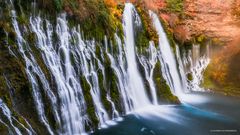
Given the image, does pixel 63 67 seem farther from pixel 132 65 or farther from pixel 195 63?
pixel 195 63

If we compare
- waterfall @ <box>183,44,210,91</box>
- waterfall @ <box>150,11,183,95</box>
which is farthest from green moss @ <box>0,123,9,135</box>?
waterfall @ <box>183,44,210,91</box>

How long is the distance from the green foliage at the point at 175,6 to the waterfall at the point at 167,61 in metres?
2.77

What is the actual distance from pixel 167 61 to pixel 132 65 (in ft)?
9.52

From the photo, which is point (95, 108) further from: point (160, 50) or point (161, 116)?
point (160, 50)

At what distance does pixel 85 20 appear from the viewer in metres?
11.8

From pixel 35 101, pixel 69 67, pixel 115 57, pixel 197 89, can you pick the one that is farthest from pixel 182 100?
pixel 35 101

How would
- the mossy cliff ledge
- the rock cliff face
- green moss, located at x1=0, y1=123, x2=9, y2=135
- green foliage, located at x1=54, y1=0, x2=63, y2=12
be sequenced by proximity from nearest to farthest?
green moss, located at x1=0, y1=123, x2=9, y2=135 < the mossy cliff ledge < green foliage, located at x1=54, y1=0, x2=63, y2=12 < the rock cliff face

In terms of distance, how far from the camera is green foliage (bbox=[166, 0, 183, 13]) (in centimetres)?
1912

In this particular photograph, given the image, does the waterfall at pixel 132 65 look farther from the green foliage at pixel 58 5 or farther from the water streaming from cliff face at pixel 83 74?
the green foliage at pixel 58 5

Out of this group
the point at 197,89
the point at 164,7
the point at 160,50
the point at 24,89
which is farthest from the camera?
the point at 164,7

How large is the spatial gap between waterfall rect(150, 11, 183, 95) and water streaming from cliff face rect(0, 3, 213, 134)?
0.45 metres

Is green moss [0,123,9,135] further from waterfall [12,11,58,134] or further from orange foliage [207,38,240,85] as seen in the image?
orange foliage [207,38,240,85]

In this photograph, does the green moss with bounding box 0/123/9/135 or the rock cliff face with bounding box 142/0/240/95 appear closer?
the green moss with bounding box 0/123/9/135

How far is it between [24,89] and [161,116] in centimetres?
554
